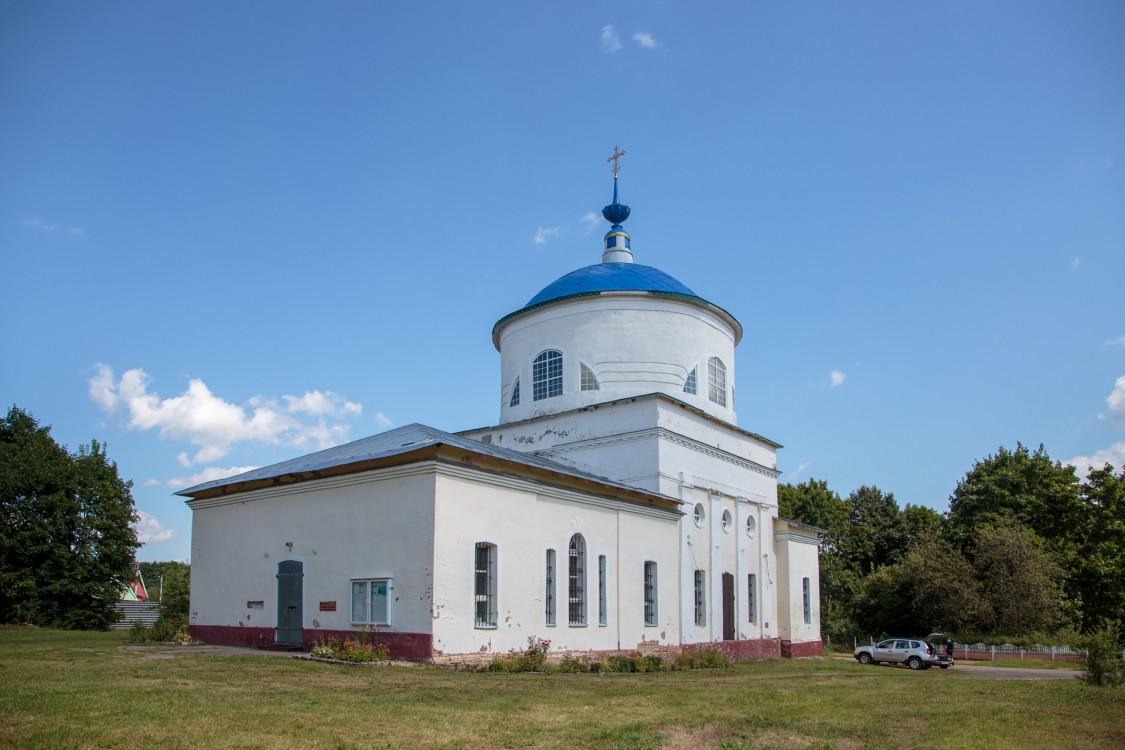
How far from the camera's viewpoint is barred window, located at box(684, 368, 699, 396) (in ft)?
94.5

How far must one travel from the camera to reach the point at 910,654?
29.7 meters

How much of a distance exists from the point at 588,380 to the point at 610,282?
342 centimetres

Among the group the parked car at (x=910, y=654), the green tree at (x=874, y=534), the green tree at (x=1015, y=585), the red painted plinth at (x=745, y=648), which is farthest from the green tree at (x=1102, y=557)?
the red painted plinth at (x=745, y=648)

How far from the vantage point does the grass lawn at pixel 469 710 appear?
29.9 ft

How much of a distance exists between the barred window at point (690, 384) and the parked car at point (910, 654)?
1088 centimetres

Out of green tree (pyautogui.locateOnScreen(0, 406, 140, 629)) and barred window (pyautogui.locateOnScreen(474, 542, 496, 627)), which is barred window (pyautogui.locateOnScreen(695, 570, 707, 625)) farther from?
green tree (pyautogui.locateOnScreen(0, 406, 140, 629))

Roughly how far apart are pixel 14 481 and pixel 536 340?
21317 mm

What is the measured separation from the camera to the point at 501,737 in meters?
9.48

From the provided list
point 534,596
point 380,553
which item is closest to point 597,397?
point 534,596

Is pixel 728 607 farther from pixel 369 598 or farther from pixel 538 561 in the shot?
pixel 369 598

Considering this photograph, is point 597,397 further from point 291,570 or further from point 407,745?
point 407,745

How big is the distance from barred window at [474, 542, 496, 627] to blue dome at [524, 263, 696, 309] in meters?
12.1

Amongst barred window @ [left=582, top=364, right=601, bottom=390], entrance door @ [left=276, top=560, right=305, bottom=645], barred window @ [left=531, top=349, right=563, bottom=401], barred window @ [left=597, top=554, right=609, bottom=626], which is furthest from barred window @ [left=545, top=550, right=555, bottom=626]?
barred window @ [left=531, top=349, right=563, bottom=401]

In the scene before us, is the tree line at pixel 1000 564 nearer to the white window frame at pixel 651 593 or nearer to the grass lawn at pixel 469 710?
the white window frame at pixel 651 593
